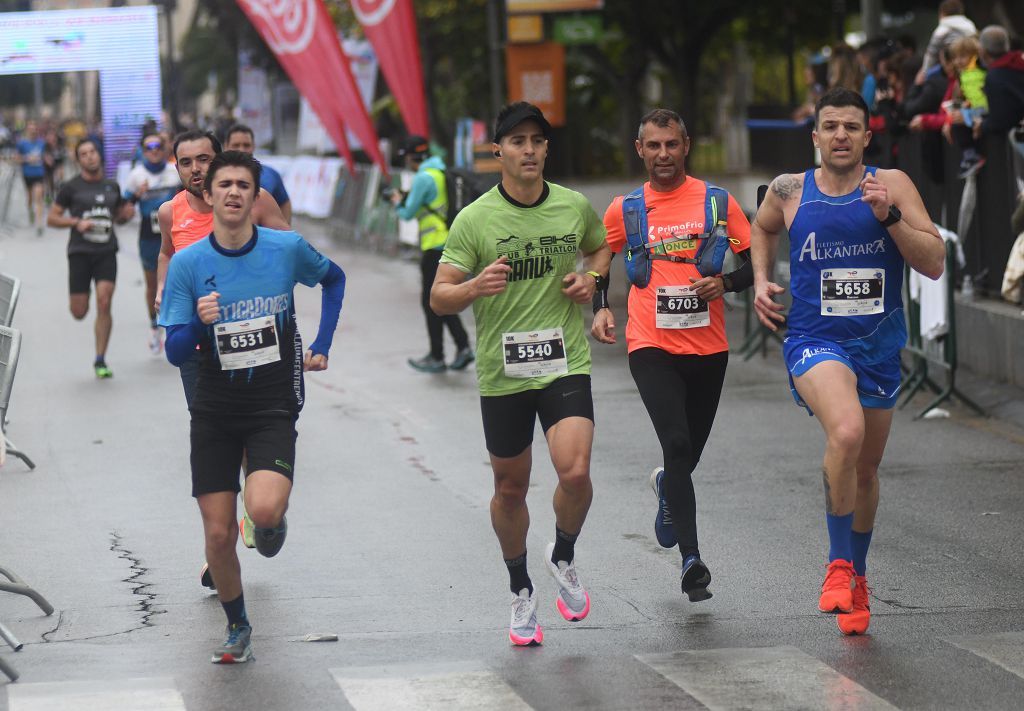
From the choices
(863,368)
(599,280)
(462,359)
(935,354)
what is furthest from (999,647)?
(462,359)

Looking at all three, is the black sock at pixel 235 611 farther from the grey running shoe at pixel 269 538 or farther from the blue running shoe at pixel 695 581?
the blue running shoe at pixel 695 581

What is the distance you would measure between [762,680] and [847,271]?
5.43ft

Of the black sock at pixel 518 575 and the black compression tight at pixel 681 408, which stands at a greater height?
the black compression tight at pixel 681 408

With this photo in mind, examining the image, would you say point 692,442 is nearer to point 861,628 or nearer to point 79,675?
point 861,628

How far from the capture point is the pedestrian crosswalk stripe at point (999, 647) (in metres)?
6.26

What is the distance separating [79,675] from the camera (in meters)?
6.37

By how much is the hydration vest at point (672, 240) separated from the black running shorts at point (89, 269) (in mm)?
8296

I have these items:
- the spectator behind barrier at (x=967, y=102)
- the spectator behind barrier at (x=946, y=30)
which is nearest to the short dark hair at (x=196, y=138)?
the spectator behind barrier at (x=967, y=102)

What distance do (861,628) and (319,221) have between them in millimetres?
27638

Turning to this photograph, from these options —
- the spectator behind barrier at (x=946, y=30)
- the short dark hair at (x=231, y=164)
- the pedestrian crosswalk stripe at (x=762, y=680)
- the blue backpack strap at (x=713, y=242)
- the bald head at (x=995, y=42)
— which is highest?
the spectator behind barrier at (x=946, y=30)

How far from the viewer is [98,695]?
6.02m

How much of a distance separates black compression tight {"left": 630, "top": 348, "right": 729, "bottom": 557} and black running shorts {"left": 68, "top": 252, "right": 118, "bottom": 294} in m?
8.38

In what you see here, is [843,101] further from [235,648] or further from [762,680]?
[235,648]

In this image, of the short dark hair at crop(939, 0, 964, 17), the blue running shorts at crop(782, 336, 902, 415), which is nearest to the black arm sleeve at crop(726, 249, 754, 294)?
the blue running shorts at crop(782, 336, 902, 415)
